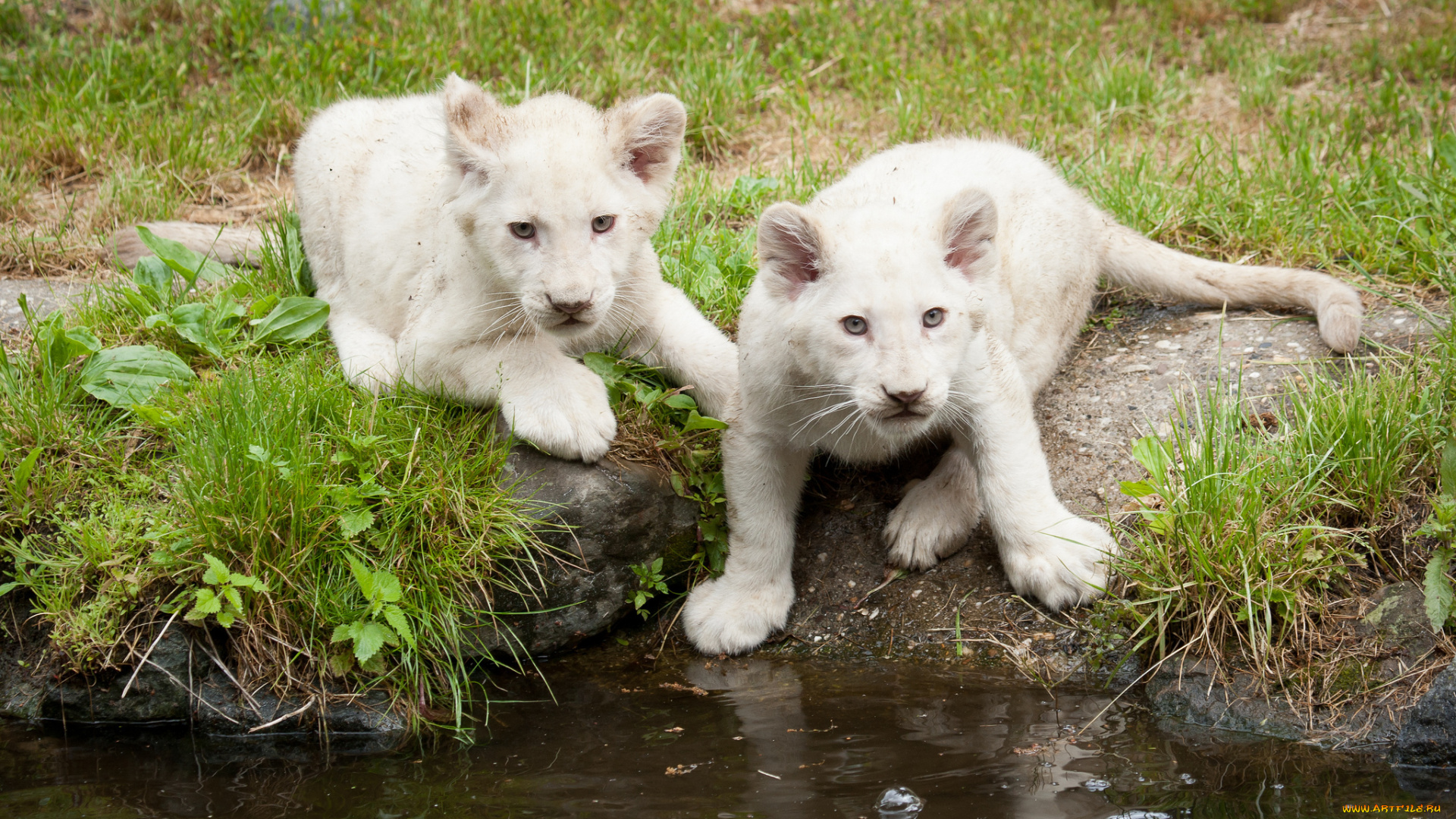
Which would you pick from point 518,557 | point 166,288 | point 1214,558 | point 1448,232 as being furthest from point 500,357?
point 1448,232

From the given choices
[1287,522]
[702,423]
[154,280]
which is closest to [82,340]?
[154,280]

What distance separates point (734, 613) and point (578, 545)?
634 millimetres

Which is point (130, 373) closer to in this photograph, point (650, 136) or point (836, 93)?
point (650, 136)

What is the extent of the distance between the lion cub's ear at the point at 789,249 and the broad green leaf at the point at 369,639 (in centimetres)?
175

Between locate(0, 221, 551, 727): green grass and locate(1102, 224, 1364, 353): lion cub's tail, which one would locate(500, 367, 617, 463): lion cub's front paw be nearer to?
locate(0, 221, 551, 727): green grass

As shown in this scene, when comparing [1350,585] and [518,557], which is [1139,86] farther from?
[518,557]

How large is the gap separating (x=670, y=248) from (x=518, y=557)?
196 cm

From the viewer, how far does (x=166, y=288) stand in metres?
5.21

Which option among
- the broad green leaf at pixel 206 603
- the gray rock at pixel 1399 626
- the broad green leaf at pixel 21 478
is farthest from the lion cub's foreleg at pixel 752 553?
the broad green leaf at pixel 21 478

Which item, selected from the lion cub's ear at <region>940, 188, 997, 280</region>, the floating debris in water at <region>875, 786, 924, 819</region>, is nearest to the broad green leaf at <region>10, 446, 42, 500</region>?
the floating debris in water at <region>875, 786, 924, 819</region>

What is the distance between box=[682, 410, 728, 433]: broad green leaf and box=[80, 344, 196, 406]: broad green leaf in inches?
80.9

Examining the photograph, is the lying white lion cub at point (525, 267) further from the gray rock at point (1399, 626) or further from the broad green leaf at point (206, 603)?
the gray rock at point (1399, 626)

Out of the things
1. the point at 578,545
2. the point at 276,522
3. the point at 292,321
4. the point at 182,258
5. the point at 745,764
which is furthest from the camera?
the point at 182,258

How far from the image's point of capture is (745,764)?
132 inches
